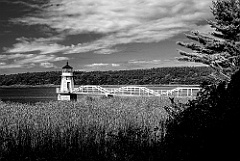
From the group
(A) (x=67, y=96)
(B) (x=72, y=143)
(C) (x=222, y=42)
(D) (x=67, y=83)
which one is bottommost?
(A) (x=67, y=96)

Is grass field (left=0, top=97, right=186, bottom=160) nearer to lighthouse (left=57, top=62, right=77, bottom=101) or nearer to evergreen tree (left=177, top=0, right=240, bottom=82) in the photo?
evergreen tree (left=177, top=0, right=240, bottom=82)

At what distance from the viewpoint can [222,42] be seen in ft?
36.0

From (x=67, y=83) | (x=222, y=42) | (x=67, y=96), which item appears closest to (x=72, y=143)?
(x=222, y=42)

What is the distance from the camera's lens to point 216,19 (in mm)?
11250

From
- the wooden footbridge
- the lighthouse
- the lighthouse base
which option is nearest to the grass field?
the wooden footbridge

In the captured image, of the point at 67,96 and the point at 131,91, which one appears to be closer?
the point at 131,91

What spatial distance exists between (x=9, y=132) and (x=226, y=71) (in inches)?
272

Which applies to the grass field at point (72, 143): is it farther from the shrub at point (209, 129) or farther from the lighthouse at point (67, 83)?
the lighthouse at point (67, 83)

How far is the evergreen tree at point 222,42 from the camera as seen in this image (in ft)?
34.0

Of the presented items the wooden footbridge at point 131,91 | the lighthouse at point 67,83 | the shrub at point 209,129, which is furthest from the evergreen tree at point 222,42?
the lighthouse at point 67,83

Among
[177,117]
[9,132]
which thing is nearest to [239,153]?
[177,117]

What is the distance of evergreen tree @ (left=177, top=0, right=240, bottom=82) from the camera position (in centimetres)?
1038

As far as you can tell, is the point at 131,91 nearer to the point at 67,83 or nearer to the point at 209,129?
the point at 67,83

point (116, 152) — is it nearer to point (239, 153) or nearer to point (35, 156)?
point (35, 156)
